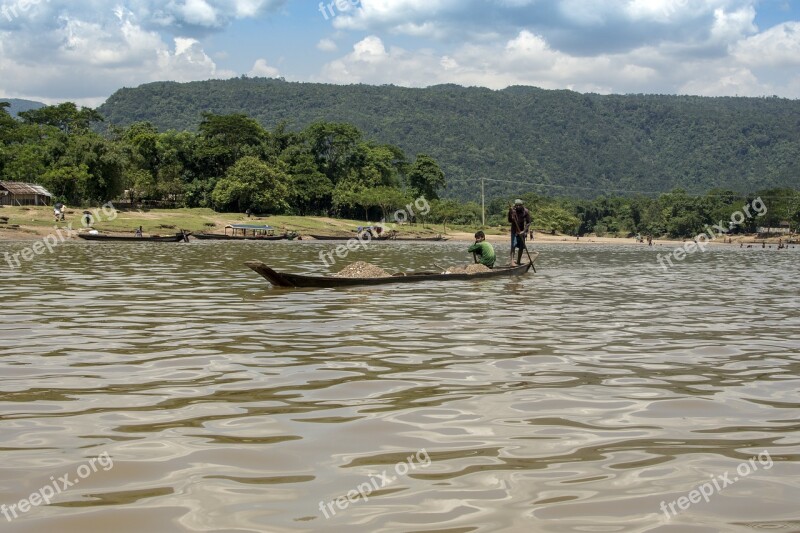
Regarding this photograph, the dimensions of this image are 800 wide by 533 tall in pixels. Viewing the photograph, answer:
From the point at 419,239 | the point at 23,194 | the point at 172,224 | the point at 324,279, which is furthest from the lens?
the point at 419,239

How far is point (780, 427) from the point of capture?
6.36 metres

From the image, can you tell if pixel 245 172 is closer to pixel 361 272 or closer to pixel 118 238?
pixel 118 238

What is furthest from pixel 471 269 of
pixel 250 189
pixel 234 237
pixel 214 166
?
pixel 214 166

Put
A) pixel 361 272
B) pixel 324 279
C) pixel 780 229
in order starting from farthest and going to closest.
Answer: pixel 780 229 < pixel 361 272 < pixel 324 279

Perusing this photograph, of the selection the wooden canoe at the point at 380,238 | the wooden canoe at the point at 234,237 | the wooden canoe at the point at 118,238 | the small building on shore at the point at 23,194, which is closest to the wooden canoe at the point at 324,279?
the wooden canoe at the point at 118,238

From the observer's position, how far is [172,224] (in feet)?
233

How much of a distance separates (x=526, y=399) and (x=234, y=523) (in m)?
3.64

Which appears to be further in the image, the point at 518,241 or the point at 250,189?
the point at 250,189

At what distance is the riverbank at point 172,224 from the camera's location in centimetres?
5991

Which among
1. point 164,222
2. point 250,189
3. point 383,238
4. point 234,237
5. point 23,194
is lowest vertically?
point 383,238

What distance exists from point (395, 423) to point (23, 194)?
78.0 m

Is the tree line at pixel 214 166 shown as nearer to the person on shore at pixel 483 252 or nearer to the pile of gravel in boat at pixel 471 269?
the person on shore at pixel 483 252

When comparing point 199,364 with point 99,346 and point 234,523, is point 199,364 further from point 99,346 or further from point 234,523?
point 234,523

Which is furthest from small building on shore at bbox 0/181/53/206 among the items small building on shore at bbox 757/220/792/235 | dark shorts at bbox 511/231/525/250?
small building on shore at bbox 757/220/792/235
